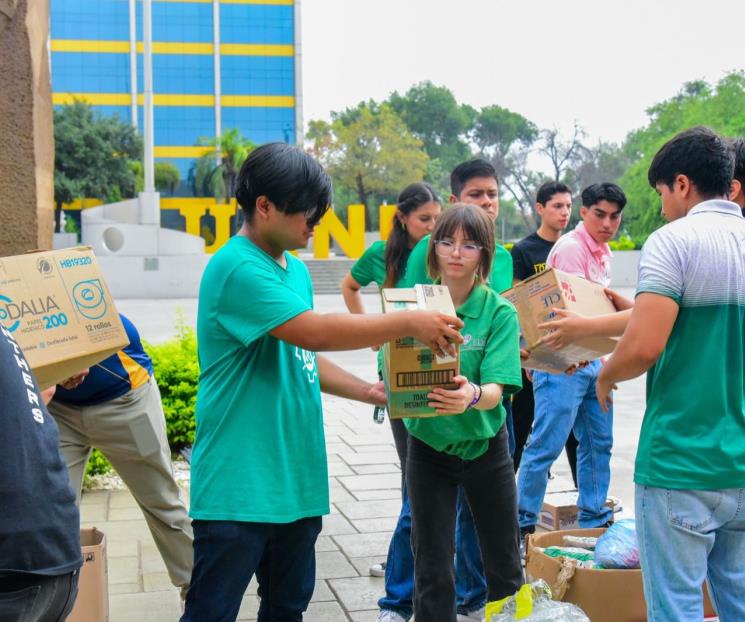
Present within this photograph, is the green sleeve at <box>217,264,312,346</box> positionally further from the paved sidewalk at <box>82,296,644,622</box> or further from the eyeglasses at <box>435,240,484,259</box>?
the paved sidewalk at <box>82,296,644,622</box>

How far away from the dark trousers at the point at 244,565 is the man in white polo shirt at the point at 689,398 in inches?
38.2

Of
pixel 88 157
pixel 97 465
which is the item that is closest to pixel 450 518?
pixel 97 465

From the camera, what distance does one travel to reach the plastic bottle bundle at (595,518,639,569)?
3354 millimetres

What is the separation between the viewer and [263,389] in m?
2.52

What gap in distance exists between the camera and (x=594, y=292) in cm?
396

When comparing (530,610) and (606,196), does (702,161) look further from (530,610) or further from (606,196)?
(606,196)

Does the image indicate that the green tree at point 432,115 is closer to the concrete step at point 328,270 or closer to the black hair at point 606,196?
the concrete step at point 328,270

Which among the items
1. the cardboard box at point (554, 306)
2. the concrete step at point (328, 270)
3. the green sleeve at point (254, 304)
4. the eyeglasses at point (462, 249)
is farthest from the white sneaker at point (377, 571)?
the concrete step at point (328, 270)

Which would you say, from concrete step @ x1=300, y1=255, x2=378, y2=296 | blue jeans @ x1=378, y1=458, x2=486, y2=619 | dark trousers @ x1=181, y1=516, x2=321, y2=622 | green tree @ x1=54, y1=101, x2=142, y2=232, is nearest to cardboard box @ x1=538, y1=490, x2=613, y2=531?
blue jeans @ x1=378, y1=458, x2=486, y2=619

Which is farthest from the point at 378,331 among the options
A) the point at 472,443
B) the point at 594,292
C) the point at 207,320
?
the point at 594,292

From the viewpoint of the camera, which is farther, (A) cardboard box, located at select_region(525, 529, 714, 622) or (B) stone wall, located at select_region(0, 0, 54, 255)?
(B) stone wall, located at select_region(0, 0, 54, 255)

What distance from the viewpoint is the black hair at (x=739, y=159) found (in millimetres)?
3055

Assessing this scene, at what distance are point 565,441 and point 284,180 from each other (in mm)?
2920

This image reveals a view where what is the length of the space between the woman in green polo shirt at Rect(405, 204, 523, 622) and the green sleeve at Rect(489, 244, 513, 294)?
0.66 m
